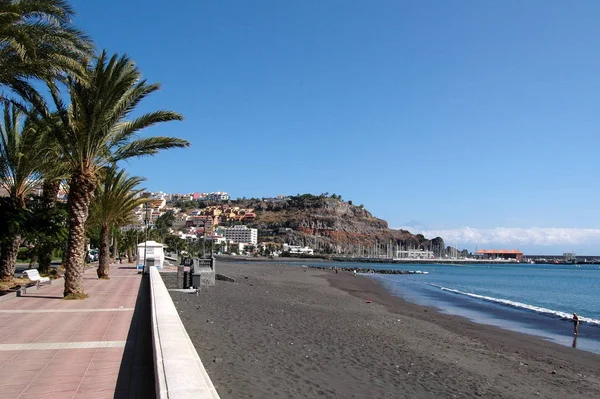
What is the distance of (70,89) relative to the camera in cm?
1235

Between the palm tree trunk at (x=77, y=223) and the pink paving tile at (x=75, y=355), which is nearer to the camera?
the pink paving tile at (x=75, y=355)

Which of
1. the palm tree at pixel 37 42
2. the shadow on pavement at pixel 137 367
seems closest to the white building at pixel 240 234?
the palm tree at pixel 37 42

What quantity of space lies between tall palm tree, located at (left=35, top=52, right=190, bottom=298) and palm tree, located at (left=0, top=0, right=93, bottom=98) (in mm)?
1195

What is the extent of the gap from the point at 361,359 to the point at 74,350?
490 centimetres

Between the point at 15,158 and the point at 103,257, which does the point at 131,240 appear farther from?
the point at 15,158

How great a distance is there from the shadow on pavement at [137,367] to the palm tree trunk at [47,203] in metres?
10.8

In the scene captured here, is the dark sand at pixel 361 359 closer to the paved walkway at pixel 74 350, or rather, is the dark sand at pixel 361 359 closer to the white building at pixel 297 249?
the paved walkway at pixel 74 350

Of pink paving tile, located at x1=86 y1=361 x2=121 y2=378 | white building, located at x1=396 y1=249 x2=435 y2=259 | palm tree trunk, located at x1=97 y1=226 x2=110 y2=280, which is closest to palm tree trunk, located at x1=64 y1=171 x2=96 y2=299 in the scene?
pink paving tile, located at x1=86 y1=361 x2=121 y2=378

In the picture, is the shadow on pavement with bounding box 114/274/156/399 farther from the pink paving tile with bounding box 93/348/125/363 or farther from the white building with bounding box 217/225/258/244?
the white building with bounding box 217/225/258/244

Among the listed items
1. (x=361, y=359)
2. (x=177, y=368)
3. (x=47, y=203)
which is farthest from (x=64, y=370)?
(x=47, y=203)

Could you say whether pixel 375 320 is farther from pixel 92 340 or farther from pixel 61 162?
pixel 61 162

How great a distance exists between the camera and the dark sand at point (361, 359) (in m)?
6.89

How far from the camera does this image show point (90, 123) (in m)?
12.4

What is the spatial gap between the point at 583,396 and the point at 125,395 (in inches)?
324
